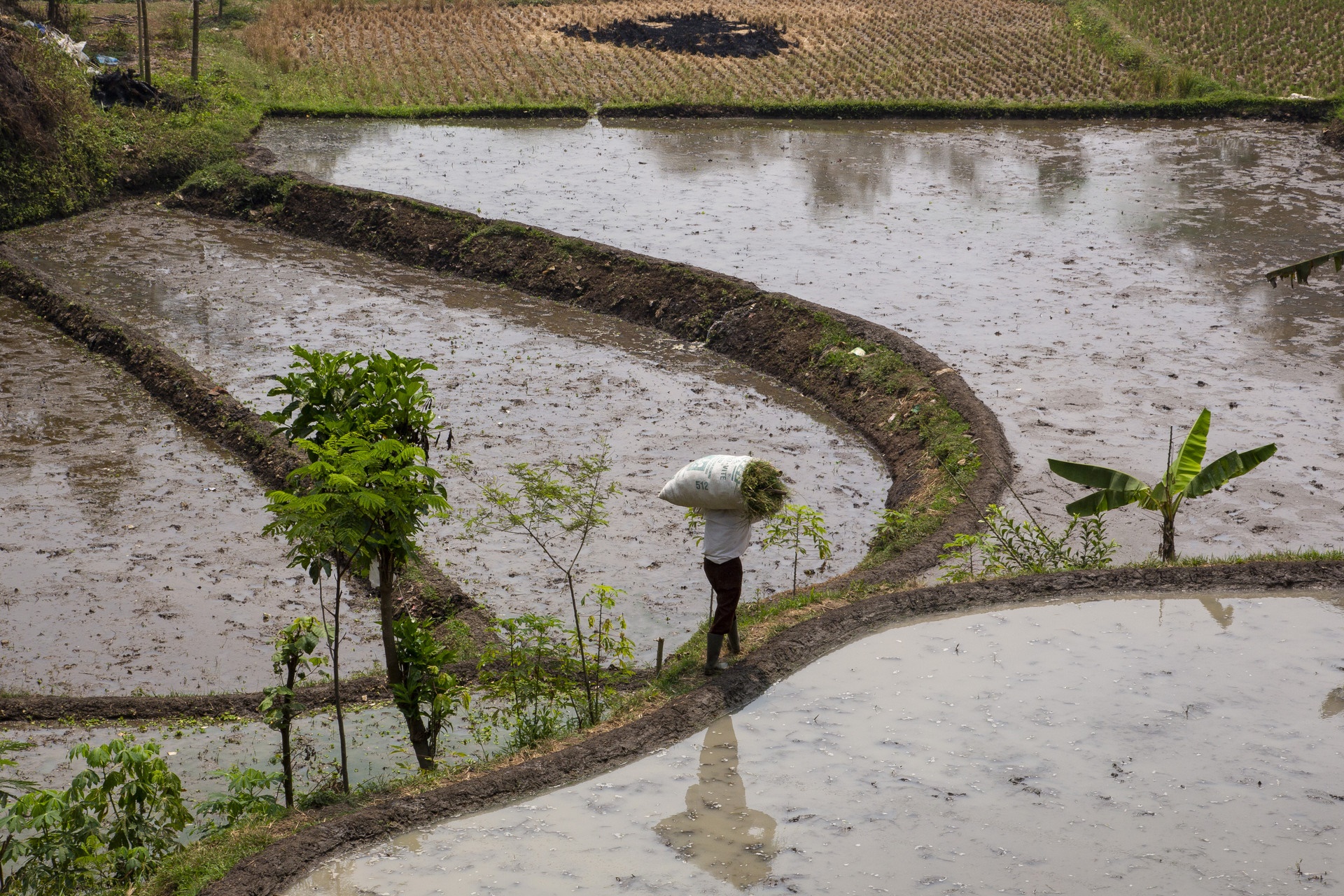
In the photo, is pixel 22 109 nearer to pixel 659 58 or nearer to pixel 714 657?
pixel 659 58

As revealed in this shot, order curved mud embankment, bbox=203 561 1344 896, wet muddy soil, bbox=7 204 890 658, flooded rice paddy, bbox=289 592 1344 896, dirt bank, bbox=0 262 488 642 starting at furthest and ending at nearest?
wet muddy soil, bbox=7 204 890 658
dirt bank, bbox=0 262 488 642
curved mud embankment, bbox=203 561 1344 896
flooded rice paddy, bbox=289 592 1344 896

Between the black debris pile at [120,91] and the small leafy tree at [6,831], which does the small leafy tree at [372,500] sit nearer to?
the small leafy tree at [6,831]

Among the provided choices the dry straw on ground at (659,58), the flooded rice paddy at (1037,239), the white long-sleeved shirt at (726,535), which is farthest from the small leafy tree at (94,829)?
the dry straw on ground at (659,58)

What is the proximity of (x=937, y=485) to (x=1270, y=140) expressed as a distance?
1630cm

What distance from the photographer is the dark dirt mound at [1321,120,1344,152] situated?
21547mm

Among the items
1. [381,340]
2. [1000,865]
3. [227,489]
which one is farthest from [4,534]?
[1000,865]

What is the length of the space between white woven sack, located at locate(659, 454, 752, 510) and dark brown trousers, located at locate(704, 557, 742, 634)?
33 cm

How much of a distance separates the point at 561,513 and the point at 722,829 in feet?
15.3

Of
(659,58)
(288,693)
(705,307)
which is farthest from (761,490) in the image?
(659,58)

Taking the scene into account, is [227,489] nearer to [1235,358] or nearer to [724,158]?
[1235,358]

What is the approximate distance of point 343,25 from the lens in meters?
28.9

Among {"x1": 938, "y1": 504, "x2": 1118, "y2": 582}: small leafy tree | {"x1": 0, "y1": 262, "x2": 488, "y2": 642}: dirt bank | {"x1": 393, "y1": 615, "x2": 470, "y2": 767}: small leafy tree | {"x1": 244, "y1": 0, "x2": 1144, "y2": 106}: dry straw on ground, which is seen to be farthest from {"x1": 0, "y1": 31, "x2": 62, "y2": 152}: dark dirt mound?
{"x1": 938, "y1": 504, "x2": 1118, "y2": 582}: small leafy tree

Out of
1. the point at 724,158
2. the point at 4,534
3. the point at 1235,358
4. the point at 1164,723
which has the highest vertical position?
the point at 724,158

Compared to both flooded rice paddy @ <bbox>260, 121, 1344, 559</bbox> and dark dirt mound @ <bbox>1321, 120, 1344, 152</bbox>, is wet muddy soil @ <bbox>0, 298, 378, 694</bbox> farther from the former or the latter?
dark dirt mound @ <bbox>1321, 120, 1344, 152</bbox>
